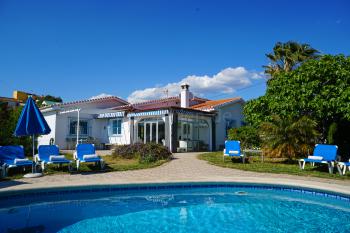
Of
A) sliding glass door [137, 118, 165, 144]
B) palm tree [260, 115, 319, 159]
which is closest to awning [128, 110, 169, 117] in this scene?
sliding glass door [137, 118, 165, 144]

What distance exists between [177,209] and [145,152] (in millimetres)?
9480

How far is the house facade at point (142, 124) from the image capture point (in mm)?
25648

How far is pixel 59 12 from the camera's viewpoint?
16.0 m

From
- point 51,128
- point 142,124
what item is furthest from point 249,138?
point 51,128

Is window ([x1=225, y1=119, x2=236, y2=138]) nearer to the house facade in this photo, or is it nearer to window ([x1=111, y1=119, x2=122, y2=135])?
the house facade

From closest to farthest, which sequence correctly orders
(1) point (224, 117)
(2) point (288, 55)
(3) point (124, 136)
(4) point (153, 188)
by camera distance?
(4) point (153, 188)
(3) point (124, 136)
(2) point (288, 55)
(1) point (224, 117)

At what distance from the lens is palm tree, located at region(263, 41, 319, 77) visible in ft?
98.9

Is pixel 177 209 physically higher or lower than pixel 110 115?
lower

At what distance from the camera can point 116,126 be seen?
29.9 metres

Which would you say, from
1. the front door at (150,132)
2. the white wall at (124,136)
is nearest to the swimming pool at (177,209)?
the front door at (150,132)

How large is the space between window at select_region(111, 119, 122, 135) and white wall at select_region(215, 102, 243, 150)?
10374mm

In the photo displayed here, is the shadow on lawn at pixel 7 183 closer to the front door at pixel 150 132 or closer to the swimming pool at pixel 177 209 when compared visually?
the swimming pool at pixel 177 209

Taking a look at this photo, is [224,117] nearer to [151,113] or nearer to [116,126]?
[151,113]

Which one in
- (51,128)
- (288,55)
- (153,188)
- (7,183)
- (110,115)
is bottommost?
(153,188)
